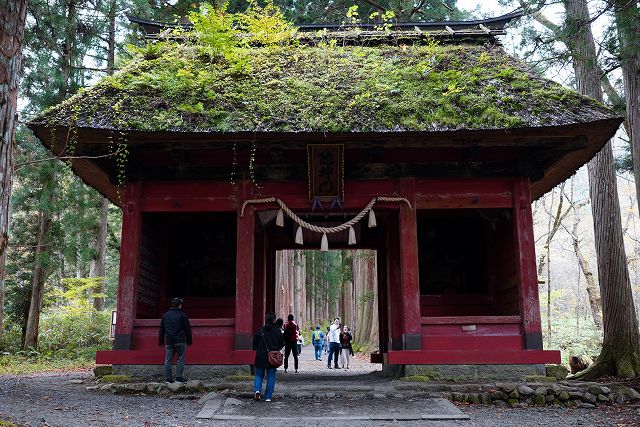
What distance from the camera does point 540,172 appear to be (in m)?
9.02

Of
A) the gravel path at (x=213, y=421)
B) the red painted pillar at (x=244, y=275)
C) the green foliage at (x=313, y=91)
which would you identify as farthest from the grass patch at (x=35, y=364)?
the green foliage at (x=313, y=91)

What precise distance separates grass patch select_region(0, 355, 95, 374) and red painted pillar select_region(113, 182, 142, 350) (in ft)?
15.5

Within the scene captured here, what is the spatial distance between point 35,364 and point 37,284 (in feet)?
7.70

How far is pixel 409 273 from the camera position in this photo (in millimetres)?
8570

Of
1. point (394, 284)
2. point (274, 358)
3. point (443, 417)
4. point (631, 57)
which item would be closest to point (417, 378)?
point (443, 417)

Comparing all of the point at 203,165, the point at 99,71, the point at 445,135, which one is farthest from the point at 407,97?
the point at 99,71

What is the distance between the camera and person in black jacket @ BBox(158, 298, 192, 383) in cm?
785

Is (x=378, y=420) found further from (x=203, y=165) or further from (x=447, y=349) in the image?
(x=203, y=165)

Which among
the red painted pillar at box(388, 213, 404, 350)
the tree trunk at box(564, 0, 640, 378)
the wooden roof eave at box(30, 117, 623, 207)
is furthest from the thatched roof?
the red painted pillar at box(388, 213, 404, 350)

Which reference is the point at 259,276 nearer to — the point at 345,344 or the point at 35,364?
the point at 345,344

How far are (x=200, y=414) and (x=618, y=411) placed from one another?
5.31 meters

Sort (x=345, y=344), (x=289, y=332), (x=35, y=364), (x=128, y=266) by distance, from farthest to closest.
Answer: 1. (x=345, y=344)
2. (x=35, y=364)
3. (x=289, y=332)
4. (x=128, y=266)

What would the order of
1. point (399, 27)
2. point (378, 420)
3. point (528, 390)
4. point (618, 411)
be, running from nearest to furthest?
1. point (378, 420)
2. point (618, 411)
3. point (528, 390)
4. point (399, 27)

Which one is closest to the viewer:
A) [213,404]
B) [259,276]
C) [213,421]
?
[213,421]
